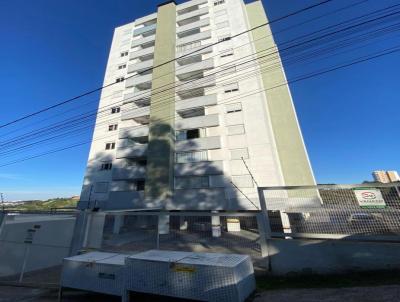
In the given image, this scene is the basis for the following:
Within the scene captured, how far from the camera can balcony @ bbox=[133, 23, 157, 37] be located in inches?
1314

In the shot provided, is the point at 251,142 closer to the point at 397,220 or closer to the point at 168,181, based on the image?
the point at 168,181

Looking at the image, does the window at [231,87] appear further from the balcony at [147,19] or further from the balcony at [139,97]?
the balcony at [147,19]

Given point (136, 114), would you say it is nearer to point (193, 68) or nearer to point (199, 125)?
point (199, 125)

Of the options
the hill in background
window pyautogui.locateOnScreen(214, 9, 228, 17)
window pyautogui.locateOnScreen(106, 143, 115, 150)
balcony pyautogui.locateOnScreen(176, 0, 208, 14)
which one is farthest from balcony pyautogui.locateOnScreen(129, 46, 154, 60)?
the hill in background

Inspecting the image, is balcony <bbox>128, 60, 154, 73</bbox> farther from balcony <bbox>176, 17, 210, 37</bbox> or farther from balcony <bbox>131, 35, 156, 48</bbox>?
balcony <bbox>176, 17, 210, 37</bbox>

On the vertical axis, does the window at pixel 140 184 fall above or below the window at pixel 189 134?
below

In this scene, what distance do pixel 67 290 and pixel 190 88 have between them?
23538mm

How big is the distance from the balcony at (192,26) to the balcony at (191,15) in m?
1.43

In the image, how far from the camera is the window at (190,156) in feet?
71.1

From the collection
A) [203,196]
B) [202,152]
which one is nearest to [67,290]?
[203,196]

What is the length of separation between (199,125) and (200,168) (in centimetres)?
483

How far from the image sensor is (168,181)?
2127cm

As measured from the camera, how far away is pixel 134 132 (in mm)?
24844

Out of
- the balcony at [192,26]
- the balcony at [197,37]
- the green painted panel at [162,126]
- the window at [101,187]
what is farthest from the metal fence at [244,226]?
the balcony at [192,26]
